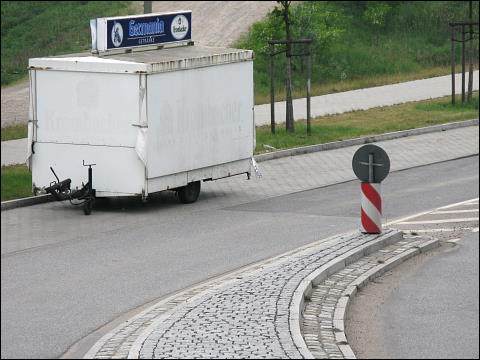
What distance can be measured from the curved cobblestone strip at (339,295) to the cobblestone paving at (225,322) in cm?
27

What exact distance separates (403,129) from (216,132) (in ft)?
33.6

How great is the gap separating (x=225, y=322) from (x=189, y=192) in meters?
8.79

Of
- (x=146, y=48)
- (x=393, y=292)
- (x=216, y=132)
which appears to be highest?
(x=146, y=48)

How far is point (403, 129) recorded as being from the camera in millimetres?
28750

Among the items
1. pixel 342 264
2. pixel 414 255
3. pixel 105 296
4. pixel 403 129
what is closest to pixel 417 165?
pixel 403 129

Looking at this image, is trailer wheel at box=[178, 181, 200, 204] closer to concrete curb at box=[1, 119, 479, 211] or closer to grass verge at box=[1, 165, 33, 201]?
concrete curb at box=[1, 119, 479, 211]

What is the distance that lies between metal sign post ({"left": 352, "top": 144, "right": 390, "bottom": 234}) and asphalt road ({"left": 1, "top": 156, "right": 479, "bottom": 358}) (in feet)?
3.04

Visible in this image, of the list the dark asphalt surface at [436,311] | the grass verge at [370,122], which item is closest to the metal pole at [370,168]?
the dark asphalt surface at [436,311]

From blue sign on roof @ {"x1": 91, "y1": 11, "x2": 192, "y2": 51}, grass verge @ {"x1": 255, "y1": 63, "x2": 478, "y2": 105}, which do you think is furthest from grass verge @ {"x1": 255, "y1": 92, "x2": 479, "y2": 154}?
blue sign on roof @ {"x1": 91, "y1": 11, "x2": 192, "y2": 51}

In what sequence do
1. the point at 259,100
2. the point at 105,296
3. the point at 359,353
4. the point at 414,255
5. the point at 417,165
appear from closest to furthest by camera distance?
1. the point at 359,353
2. the point at 105,296
3. the point at 414,255
4. the point at 417,165
5. the point at 259,100

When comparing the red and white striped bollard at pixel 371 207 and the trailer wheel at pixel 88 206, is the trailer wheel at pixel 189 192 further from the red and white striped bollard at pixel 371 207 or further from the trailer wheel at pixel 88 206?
the red and white striped bollard at pixel 371 207

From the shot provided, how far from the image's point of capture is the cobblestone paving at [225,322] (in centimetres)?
948

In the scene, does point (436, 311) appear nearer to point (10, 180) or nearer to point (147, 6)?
point (10, 180)

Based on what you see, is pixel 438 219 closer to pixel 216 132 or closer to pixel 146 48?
pixel 216 132
